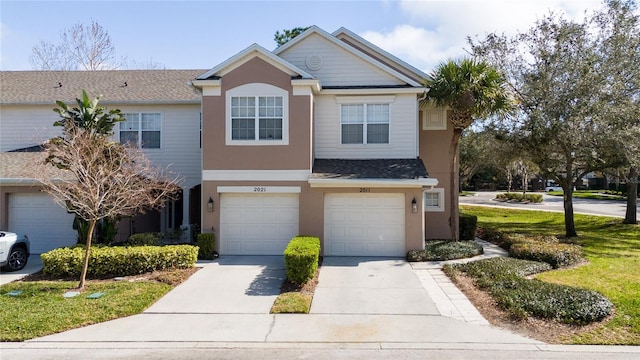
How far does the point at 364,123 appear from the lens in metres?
15.2

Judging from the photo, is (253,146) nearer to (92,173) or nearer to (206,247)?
(206,247)

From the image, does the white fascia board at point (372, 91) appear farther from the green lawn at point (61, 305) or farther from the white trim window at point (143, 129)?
the green lawn at point (61, 305)

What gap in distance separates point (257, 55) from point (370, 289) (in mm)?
8541

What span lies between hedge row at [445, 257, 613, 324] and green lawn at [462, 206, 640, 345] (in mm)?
323

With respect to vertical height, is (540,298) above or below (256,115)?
below

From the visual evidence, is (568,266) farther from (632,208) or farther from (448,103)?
(632,208)

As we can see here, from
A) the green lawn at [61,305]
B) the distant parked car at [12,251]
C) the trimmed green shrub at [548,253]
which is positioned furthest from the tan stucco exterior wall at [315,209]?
the distant parked car at [12,251]

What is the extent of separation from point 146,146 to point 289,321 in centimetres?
1203

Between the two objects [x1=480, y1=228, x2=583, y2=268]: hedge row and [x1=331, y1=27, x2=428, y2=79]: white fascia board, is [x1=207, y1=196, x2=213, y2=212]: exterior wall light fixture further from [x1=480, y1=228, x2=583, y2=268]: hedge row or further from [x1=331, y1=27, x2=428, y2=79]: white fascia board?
[x1=480, y1=228, x2=583, y2=268]: hedge row

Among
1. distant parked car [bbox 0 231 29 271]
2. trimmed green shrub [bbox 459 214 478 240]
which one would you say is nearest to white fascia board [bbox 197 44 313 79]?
distant parked car [bbox 0 231 29 271]

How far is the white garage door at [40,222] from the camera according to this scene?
613 inches

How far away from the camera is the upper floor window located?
15188 mm

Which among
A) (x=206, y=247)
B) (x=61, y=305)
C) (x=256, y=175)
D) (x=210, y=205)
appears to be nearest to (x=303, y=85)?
(x=256, y=175)

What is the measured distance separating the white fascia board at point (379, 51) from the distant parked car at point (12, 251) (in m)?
13.6
